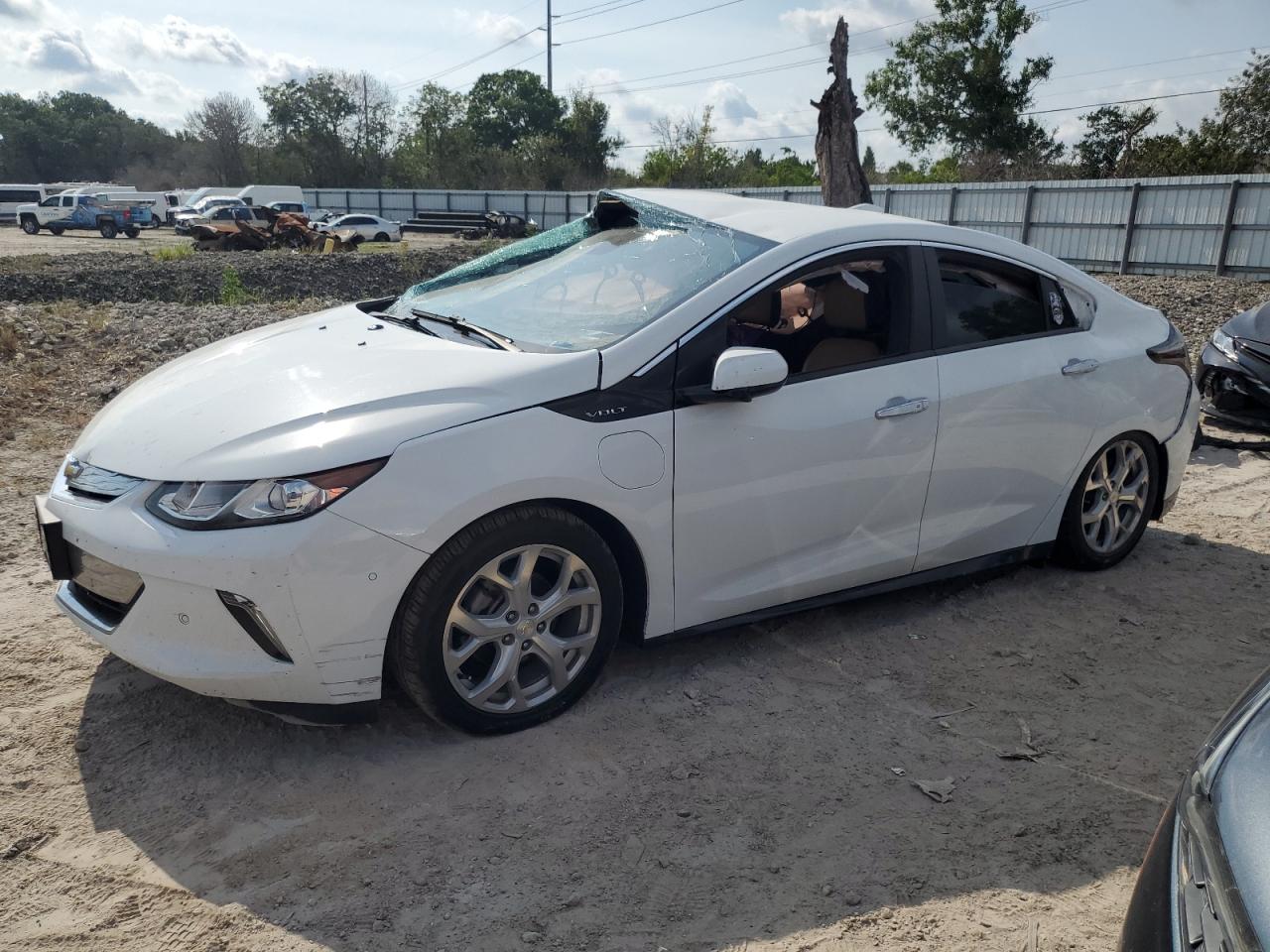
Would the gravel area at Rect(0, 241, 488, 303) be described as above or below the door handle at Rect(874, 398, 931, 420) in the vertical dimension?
below

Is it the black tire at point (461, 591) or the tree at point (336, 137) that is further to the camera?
the tree at point (336, 137)

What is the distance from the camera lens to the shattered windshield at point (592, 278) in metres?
3.66

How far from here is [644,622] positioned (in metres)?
3.56

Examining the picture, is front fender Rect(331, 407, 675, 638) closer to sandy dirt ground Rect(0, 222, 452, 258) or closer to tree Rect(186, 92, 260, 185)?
sandy dirt ground Rect(0, 222, 452, 258)

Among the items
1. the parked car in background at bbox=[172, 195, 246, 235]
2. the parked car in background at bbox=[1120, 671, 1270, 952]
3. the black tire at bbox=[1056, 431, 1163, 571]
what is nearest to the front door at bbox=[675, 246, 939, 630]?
the black tire at bbox=[1056, 431, 1163, 571]

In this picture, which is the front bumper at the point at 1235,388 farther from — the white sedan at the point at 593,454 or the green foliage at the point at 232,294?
the green foliage at the point at 232,294

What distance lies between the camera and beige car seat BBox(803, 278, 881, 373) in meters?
3.89

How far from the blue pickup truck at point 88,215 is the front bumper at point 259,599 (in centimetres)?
4586

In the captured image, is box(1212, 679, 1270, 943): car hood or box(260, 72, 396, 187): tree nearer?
box(1212, 679, 1270, 943): car hood

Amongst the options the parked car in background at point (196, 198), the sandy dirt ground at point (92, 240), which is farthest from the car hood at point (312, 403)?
the parked car in background at point (196, 198)

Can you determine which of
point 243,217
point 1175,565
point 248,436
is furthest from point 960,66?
point 248,436

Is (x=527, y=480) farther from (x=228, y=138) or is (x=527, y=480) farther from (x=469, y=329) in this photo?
(x=228, y=138)

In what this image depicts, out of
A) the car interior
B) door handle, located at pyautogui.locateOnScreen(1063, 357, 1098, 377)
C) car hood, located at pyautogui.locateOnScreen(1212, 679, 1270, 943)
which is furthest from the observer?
door handle, located at pyautogui.locateOnScreen(1063, 357, 1098, 377)

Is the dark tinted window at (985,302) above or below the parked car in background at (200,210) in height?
above
